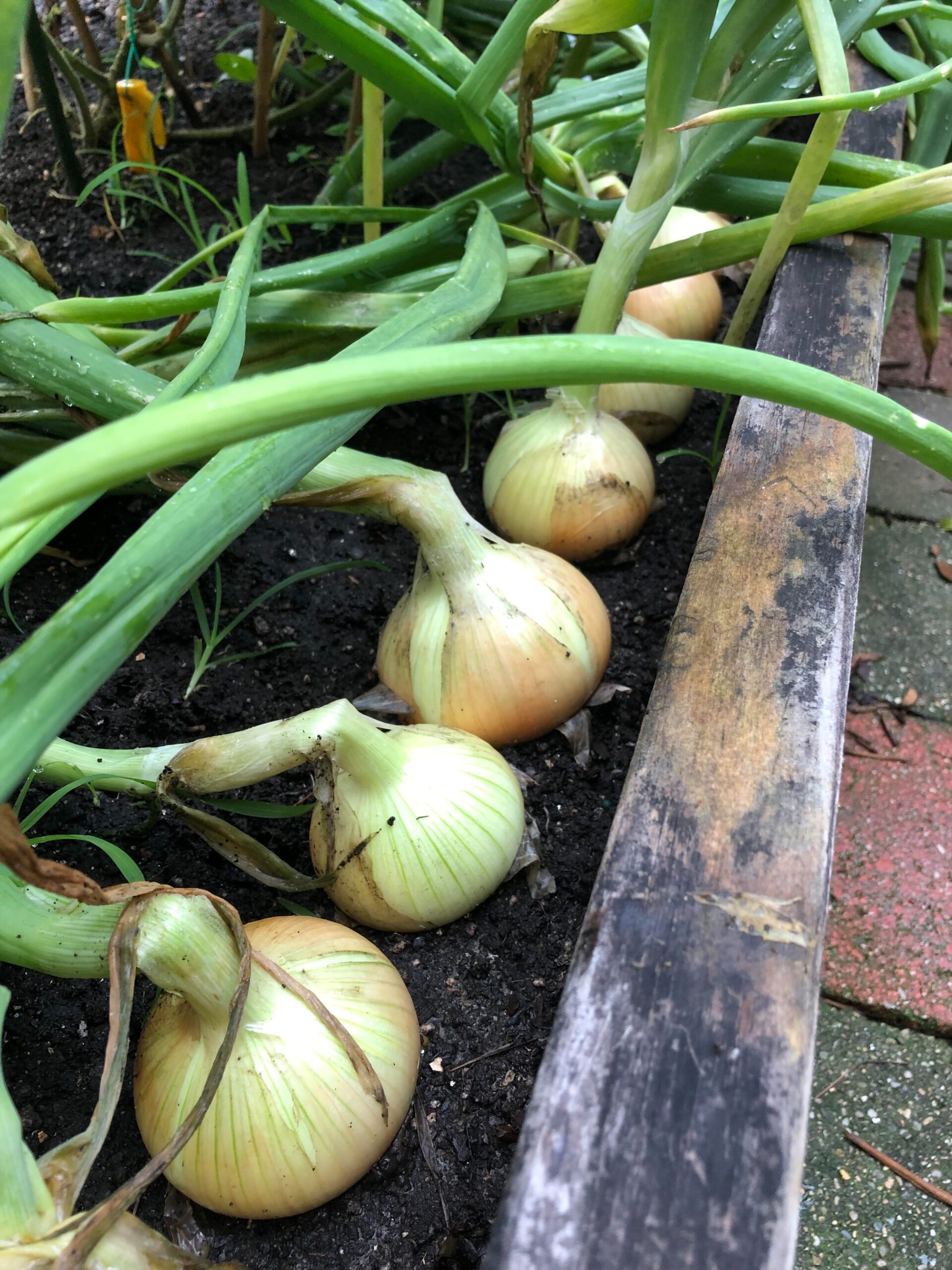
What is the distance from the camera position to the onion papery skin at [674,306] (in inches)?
49.1

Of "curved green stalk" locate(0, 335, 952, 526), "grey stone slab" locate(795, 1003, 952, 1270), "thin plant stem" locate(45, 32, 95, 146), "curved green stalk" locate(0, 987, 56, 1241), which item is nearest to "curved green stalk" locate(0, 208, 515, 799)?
"curved green stalk" locate(0, 335, 952, 526)

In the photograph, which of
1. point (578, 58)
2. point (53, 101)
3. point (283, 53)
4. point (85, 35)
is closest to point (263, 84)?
point (283, 53)

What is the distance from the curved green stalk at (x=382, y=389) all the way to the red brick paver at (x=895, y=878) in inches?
22.5

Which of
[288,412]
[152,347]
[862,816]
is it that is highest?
[288,412]

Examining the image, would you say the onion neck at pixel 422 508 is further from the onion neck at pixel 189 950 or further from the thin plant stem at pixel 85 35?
the thin plant stem at pixel 85 35

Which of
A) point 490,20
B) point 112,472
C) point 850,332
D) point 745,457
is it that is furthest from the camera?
point 490,20

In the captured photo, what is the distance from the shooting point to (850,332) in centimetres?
98

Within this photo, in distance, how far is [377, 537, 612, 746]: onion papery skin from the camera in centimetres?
81

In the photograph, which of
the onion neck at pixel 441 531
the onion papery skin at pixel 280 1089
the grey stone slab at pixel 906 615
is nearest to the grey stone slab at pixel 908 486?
the grey stone slab at pixel 906 615

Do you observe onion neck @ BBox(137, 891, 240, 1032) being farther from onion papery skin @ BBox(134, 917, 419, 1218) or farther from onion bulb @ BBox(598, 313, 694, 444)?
onion bulb @ BBox(598, 313, 694, 444)

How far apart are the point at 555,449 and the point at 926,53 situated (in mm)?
816

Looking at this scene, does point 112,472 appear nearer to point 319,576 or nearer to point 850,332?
point 319,576

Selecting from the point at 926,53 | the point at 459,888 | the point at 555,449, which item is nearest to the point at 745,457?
the point at 555,449

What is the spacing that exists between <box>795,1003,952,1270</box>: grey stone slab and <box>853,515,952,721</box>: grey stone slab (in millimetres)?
455
